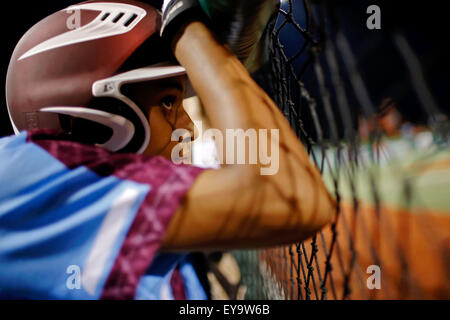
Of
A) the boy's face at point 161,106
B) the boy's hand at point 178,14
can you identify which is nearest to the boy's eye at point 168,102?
the boy's face at point 161,106

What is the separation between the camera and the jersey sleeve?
26 cm

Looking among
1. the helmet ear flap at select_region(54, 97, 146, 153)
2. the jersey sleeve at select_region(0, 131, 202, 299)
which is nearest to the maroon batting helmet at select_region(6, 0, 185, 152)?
the helmet ear flap at select_region(54, 97, 146, 153)

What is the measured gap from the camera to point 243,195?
0.24m

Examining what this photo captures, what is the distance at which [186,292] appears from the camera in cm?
44

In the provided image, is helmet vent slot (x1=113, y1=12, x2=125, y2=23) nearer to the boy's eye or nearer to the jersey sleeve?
the boy's eye

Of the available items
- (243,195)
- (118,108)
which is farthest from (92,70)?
(243,195)

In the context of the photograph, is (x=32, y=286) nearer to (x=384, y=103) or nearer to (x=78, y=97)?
(x=78, y=97)

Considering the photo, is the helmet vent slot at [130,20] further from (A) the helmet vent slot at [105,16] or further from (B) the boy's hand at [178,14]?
(B) the boy's hand at [178,14]

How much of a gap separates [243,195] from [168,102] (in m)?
0.27

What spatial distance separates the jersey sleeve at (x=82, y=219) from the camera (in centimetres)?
26

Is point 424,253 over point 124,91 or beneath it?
beneath

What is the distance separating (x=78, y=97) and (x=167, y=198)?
0.30 meters

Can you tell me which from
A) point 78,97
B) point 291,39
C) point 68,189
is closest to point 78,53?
point 78,97

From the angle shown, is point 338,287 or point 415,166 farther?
point 338,287
